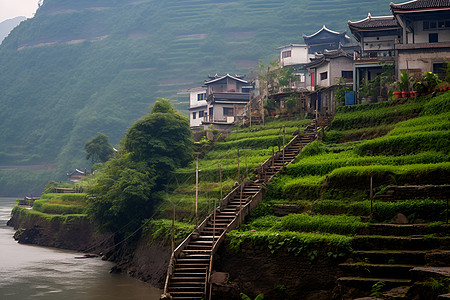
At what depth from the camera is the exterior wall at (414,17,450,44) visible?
43.0 metres

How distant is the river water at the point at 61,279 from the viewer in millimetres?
31297

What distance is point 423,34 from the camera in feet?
143

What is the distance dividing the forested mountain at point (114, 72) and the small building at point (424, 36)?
9631 cm

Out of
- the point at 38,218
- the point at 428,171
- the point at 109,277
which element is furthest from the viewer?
the point at 38,218

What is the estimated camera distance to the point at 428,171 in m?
25.6

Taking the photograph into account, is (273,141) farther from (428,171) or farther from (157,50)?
(157,50)

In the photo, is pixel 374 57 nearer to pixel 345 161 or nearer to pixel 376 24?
pixel 376 24

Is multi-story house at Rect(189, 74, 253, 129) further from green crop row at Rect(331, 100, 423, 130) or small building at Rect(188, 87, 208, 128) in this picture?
green crop row at Rect(331, 100, 423, 130)

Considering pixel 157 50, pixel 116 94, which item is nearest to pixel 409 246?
pixel 116 94

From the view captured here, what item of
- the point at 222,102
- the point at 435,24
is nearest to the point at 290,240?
the point at 435,24

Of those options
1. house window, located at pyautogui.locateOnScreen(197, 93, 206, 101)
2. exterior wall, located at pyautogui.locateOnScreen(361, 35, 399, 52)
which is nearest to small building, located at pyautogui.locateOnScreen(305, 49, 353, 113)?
exterior wall, located at pyautogui.locateOnScreen(361, 35, 399, 52)

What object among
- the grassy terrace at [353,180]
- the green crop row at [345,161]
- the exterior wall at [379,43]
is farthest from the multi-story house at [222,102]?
the green crop row at [345,161]

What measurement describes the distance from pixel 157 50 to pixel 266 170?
519 feet

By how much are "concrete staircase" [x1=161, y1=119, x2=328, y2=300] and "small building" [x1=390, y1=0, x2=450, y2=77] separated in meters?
12.0
